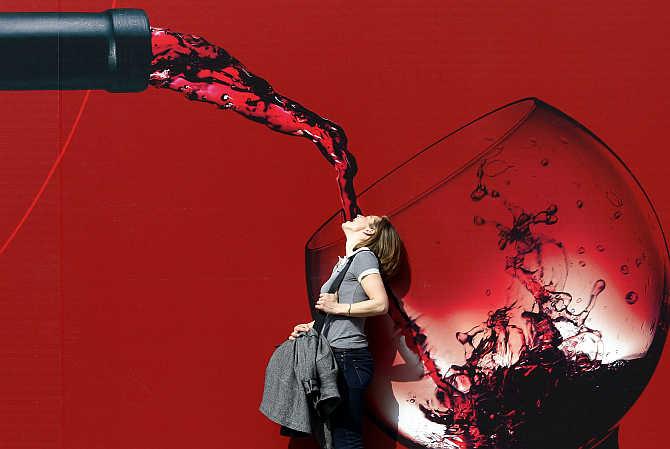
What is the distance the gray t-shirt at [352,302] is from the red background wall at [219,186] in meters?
0.28

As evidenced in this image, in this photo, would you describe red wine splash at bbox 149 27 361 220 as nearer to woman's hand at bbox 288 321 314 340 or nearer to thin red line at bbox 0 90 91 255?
thin red line at bbox 0 90 91 255

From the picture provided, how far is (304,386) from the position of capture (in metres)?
4.50

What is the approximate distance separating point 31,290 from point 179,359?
2.50 ft

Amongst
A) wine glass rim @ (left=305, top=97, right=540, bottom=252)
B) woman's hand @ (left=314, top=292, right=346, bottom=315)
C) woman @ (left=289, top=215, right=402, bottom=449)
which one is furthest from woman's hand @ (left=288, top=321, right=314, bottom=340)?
wine glass rim @ (left=305, top=97, right=540, bottom=252)

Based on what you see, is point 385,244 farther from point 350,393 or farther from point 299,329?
point 350,393

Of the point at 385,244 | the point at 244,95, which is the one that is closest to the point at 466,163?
the point at 385,244

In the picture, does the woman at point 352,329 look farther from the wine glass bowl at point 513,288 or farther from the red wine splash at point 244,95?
the red wine splash at point 244,95

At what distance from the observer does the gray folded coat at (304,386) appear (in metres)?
4.48

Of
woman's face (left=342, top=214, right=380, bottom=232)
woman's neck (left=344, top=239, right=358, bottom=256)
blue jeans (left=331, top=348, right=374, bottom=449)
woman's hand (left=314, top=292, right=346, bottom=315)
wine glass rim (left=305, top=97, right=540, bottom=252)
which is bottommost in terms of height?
blue jeans (left=331, top=348, right=374, bottom=449)

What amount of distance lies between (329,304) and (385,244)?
388 mm

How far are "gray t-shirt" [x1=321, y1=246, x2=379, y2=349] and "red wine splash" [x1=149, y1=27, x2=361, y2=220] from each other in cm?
36

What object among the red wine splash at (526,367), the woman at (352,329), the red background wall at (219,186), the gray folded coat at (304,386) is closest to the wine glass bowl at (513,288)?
the red wine splash at (526,367)

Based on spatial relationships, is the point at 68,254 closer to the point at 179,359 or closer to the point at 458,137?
the point at 179,359

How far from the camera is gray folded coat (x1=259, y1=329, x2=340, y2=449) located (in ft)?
14.7
